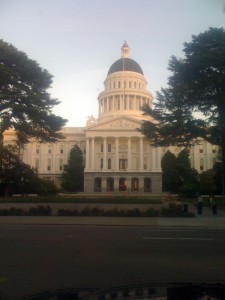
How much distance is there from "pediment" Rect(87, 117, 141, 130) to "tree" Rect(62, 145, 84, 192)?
320 inches

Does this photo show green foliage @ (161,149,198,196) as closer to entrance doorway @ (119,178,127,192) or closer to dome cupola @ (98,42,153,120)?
entrance doorway @ (119,178,127,192)

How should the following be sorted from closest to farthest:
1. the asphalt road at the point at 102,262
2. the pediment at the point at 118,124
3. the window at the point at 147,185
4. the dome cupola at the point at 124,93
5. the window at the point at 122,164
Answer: the asphalt road at the point at 102,262
the window at the point at 147,185
the pediment at the point at 118,124
the window at the point at 122,164
the dome cupola at the point at 124,93

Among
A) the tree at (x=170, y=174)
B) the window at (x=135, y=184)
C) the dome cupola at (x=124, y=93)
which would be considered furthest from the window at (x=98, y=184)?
the dome cupola at (x=124, y=93)

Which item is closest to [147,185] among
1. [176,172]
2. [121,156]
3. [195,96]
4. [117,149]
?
[121,156]

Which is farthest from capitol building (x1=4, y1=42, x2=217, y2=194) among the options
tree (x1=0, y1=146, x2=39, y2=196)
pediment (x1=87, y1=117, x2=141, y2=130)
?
tree (x1=0, y1=146, x2=39, y2=196)

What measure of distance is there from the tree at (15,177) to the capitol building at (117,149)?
33.1 meters

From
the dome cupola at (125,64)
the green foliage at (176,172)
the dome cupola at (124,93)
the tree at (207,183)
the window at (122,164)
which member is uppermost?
the dome cupola at (125,64)

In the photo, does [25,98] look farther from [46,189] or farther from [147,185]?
[147,185]

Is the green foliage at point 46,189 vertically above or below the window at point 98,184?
below

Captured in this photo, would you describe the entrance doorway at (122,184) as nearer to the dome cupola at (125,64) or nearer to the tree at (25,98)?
the dome cupola at (125,64)

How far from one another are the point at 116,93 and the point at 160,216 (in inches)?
3259

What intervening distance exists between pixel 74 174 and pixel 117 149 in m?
13.7

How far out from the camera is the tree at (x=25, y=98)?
35.9 meters

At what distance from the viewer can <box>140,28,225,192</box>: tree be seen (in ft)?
112
